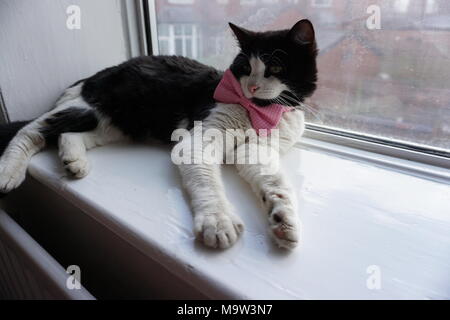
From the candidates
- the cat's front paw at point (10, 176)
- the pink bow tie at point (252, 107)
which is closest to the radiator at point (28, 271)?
the cat's front paw at point (10, 176)

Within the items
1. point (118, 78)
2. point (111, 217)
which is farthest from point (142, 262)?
point (118, 78)

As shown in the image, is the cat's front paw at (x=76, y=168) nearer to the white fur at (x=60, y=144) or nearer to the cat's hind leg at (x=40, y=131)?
the white fur at (x=60, y=144)

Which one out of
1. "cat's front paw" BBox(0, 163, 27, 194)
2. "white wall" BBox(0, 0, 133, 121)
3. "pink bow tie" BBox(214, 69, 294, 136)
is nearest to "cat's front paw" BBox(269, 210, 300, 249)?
"pink bow tie" BBox(214, 69, 294, 136)

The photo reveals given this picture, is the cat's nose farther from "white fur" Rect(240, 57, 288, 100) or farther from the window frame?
the window frame

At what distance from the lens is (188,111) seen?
2.92 ft

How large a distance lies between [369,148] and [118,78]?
78 cm

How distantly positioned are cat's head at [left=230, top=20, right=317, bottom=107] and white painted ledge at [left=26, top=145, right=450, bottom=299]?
183 mm

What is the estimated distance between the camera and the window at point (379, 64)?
30.0 inches

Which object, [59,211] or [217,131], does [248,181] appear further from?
[59,211]

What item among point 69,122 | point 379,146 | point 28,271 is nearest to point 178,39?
point 69,122

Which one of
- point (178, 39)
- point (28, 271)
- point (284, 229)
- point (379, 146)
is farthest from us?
point (178, 39)

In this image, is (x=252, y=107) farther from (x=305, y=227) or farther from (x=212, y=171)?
(x=305, y=227)

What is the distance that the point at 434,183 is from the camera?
2.39 feet

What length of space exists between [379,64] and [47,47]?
3.20 feet
